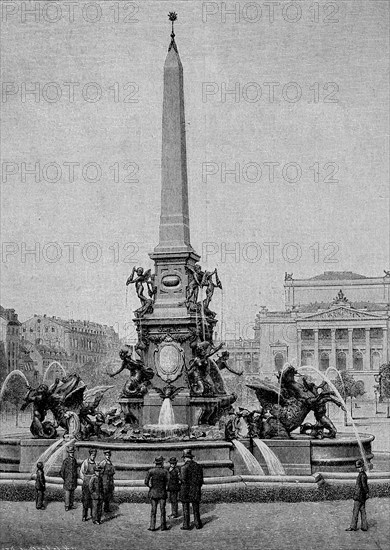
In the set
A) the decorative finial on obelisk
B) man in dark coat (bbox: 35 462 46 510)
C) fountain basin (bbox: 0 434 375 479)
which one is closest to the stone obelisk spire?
the decorative finial on obelisk

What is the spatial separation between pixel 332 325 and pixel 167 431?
86.9 m

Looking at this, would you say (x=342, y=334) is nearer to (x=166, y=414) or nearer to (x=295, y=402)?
(x=166, y=414)

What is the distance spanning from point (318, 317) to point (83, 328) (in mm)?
30368

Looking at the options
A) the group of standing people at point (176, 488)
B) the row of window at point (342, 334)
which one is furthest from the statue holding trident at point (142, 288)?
the row of window at point (342, 334)

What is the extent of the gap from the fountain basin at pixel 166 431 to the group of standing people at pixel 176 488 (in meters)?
4.14

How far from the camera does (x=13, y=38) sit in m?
21.9

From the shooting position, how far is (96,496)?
11.5 metres

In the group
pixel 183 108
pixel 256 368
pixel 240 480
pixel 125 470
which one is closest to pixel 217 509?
pixel 240 480

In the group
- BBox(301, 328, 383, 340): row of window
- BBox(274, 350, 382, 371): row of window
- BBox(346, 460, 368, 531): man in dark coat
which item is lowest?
BBox(346, 460, 368, 531): man in dark coat

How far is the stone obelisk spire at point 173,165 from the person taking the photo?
19.9 m

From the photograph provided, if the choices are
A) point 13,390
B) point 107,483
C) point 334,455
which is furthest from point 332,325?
point 107,483

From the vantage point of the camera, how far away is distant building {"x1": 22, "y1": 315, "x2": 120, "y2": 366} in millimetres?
79938

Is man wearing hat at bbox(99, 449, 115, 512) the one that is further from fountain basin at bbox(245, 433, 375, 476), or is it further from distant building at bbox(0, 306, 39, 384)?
distant building at bbox(0, 306, 39, 384)

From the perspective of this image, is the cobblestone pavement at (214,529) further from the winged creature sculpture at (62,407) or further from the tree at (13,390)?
the tree at (13,390)
